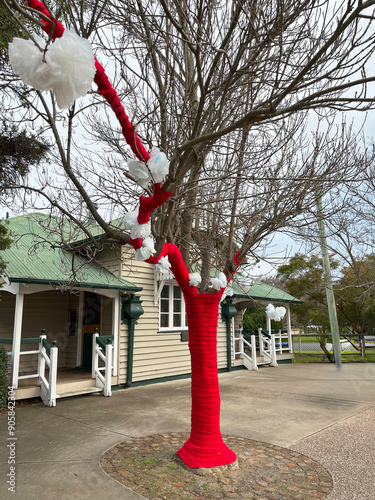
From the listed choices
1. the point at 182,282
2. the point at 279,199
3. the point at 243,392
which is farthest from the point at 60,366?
the point at 279,199

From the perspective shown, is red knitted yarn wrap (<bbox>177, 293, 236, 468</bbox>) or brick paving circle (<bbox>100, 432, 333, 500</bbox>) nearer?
brick paving circle (<bbox>100, 432, 333, 500</bbox>)

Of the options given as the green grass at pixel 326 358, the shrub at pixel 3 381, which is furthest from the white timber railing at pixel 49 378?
the green grass at pixel 326 358

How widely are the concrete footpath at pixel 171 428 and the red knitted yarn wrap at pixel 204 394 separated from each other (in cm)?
90

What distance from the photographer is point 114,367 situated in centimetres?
878

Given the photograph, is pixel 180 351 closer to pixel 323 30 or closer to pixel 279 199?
pixel 279 199

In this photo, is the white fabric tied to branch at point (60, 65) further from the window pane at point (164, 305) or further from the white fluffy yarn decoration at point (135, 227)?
the window pane at point (164, 305)

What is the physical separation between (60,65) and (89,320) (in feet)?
29.6

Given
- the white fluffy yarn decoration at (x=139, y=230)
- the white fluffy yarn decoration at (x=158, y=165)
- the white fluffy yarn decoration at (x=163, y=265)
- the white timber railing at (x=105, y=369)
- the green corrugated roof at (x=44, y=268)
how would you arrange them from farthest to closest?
1. the white timber railing at (x=105, y=369)
2. the green corrugated roof at (x=44, y=268)
3. the white fluffy yarn decoration at (x=163, y=265)
4. the white fluffy yarn decoration at (x=139, y=230)
5. the white fluffy yarn decoration at (x=158, y=165)

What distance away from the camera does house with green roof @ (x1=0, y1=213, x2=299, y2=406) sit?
295 inches

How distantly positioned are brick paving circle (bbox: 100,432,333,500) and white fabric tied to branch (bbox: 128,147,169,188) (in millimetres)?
2810

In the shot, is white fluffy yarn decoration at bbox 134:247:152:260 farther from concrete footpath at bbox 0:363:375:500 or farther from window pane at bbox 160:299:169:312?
window pane at bbox 160:299:169:312

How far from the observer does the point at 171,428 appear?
5.44 metres

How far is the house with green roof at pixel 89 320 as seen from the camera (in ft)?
24.6

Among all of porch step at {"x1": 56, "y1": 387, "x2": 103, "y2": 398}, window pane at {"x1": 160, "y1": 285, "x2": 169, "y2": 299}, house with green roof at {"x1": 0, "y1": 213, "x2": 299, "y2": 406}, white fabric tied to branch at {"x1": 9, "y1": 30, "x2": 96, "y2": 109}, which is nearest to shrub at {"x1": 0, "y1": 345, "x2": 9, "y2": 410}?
house with green roof at {"x1": 0, "y1": 213, "x2": 299, "y2": 406}
